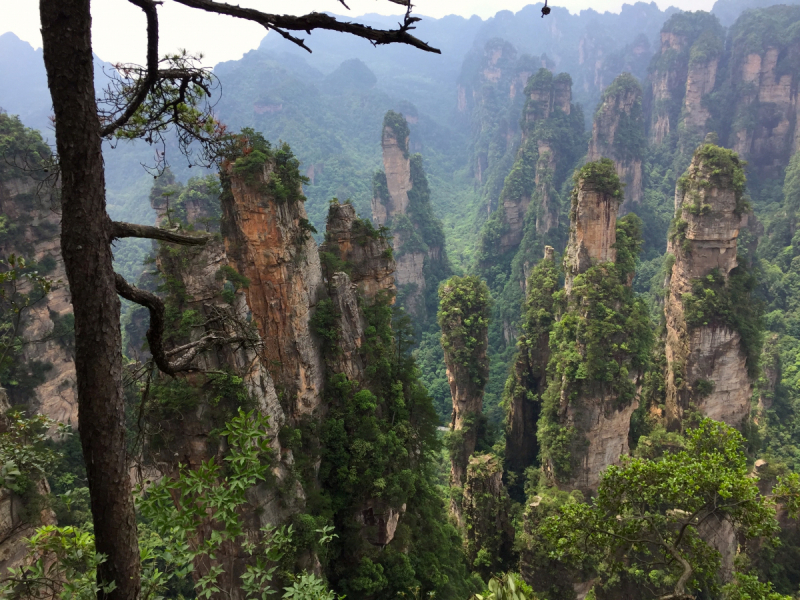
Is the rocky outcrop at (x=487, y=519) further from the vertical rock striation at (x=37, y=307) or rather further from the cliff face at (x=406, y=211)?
the cliff face at (x=406, y=211)

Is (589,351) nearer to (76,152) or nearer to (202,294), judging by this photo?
(202,294)

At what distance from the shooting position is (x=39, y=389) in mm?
22281

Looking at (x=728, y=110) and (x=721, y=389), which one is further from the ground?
(x=728, y=110)

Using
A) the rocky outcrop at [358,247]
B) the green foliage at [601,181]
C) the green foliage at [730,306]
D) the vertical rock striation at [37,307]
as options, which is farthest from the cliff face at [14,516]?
the green foliage at [730,306]

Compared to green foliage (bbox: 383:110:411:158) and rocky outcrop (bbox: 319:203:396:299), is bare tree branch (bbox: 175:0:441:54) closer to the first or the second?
rocky outcrop (bbox: 319:203:396:299)

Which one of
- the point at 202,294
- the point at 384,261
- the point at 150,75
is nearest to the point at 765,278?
the point at 384,261

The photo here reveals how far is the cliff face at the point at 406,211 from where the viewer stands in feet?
193

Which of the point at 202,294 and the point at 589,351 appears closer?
the point at 202,294

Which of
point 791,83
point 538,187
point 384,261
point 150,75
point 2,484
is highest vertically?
point 791,83

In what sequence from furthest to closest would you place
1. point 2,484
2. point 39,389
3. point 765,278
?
point 765,278 → point 39,389 → point 2,484

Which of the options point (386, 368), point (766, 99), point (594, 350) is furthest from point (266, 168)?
point (766, 99)

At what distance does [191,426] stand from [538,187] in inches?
2225

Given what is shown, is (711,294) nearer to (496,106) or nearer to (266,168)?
(266,168)

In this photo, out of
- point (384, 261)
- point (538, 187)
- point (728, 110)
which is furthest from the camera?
point (728, 110)
